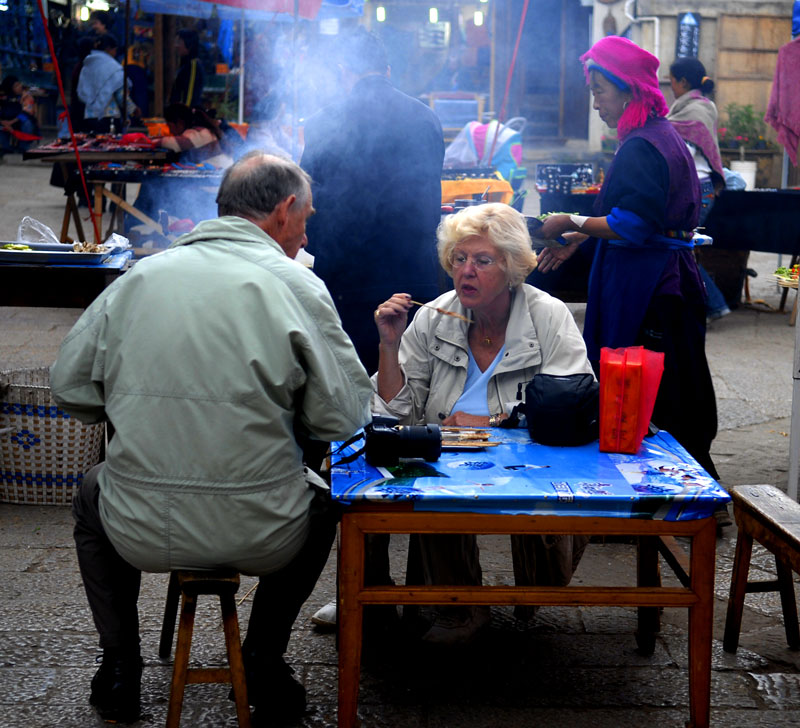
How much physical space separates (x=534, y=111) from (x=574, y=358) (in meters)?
17.1

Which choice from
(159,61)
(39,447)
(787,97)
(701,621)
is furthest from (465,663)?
(159,61)

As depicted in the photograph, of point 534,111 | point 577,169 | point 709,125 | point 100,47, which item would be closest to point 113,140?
point 100,47

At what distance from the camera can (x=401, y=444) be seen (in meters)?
2.57

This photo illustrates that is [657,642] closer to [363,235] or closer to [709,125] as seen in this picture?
[363,235]

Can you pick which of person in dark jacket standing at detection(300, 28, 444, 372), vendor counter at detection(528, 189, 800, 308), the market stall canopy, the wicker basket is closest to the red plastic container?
person in dark jacket standing at detection(300, 28, 444, 372)

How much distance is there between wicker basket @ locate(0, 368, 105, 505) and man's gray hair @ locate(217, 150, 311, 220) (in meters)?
1.91

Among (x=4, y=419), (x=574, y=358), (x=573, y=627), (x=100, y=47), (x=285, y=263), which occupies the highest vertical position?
(x=100, y=47)

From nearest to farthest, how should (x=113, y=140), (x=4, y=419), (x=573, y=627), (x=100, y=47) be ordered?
(x=573, y=627)
(x=4, y=419)
(x=113, y=140)
(x=100, y=47)

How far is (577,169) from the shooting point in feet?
24.8

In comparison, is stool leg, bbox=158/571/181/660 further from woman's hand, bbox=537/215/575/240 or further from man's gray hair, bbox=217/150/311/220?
woman's hand, bbox=537/215/575/240

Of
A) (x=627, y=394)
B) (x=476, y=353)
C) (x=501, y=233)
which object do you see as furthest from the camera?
(x=476, y=353)

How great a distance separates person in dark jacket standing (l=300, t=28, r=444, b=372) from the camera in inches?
169

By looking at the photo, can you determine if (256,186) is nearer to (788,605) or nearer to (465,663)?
(465,663)

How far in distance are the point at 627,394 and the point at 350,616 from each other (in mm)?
905
